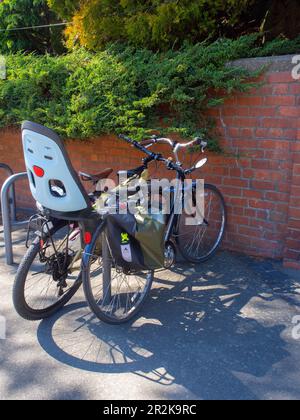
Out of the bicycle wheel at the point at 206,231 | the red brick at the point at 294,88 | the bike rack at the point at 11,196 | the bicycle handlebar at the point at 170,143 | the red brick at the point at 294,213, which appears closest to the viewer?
the bicycle handlebar at the point at 170,143

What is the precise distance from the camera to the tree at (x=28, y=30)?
6.35m

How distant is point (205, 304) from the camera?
126 inches

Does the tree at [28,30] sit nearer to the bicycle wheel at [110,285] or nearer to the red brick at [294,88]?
the red brick at [294,88]

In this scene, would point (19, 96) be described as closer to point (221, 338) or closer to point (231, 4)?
point (231, 4)

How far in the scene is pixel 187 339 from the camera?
277 centimetres

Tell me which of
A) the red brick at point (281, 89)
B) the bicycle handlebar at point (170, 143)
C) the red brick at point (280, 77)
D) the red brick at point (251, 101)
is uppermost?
the red brick at point (280, 77)

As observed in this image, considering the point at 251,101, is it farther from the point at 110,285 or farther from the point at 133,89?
the point at 110,285

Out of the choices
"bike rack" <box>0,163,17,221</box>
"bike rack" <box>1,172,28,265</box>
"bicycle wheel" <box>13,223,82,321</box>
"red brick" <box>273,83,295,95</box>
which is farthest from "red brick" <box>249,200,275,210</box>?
"bike rack" <box>0,163,17,221</box>

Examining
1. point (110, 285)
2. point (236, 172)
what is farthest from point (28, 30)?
point (110, 285)

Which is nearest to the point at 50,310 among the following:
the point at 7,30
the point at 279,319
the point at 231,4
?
the point at 279,319

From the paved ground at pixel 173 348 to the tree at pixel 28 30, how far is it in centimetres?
435

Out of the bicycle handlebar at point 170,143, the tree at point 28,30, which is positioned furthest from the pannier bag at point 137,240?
the tree at point 28,30

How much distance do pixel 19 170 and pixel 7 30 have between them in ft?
7.98

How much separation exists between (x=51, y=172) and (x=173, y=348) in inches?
53.0
